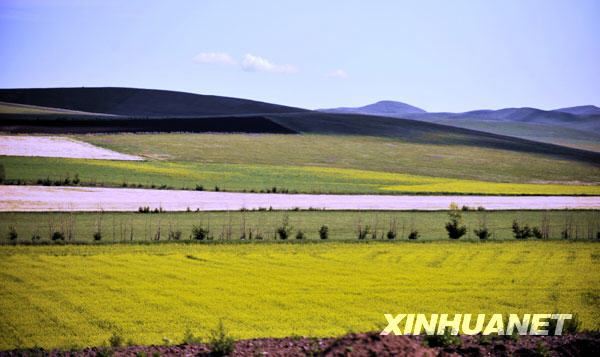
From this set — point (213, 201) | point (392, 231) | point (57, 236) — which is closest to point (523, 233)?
point (392, 231)

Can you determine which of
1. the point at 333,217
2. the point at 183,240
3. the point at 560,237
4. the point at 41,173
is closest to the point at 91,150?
the point at 41,173

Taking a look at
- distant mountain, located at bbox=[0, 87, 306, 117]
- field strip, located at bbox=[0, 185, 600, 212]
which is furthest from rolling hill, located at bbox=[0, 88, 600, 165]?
field strip, located at bbox=[0, 185, 600, 212]

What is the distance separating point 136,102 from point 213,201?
10805cm

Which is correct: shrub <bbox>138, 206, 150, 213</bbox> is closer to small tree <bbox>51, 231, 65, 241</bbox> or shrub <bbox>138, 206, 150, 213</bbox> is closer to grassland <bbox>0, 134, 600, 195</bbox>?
small tree <bbox>51, 231, 65, 241</bbox>

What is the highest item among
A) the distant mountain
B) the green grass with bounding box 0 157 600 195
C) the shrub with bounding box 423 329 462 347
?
the distant mountain

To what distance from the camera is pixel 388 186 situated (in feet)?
168

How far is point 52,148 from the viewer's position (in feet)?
192

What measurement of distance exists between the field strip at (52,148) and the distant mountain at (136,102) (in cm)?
6374

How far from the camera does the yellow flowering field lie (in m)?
12.9

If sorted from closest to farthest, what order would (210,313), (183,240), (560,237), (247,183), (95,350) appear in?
(95,350), (210,313), (183,240), (560,237), (247,183)

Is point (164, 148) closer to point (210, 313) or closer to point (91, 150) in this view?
point (91, 150)

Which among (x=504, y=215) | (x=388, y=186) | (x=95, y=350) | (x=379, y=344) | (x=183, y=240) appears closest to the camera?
(x=379, y=344)

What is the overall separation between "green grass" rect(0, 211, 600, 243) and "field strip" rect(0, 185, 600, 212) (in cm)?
217

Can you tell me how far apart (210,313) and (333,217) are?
64.8ft
